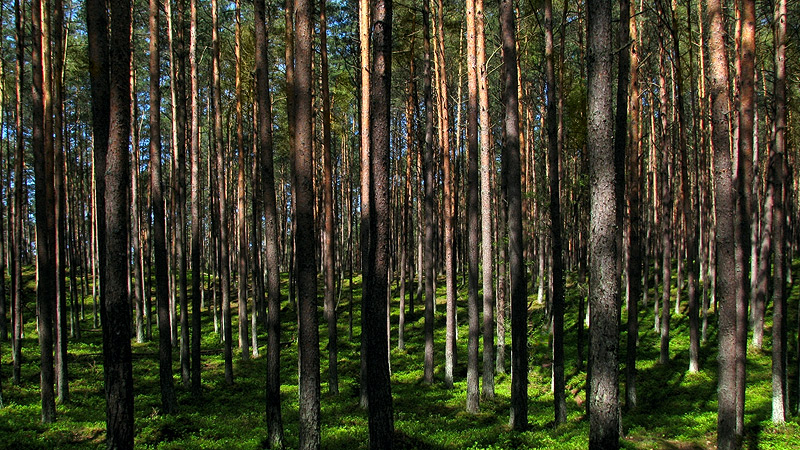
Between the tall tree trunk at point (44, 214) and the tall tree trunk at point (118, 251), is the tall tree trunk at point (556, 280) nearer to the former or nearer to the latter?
the tall tree trunk at point (118, 251)

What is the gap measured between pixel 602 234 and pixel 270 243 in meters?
7.92

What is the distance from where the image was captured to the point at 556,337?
1149 centimetres

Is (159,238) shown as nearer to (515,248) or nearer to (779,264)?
(515,248)

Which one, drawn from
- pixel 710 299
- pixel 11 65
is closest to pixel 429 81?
pixel 710 299

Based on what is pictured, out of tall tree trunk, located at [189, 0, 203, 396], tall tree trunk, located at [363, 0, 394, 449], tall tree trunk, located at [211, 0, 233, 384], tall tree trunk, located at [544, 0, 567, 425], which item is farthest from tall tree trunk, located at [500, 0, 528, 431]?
tall tree trunk, located at [211, 0, 233, 384]

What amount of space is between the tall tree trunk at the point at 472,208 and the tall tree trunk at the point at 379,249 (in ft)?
22.3

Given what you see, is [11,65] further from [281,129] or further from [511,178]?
[511,178]

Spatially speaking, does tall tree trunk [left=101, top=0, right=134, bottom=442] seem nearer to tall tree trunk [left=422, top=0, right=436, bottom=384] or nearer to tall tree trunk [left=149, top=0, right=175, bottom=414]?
tall tree trunk [left=149, top=0, right=175, bottom=414]

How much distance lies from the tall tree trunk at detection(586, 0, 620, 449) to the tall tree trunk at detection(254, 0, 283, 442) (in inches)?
262

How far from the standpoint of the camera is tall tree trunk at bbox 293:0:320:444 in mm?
8195

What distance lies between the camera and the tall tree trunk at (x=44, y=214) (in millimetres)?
11820

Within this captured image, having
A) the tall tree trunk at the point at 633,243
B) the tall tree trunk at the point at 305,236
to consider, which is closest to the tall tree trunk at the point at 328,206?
the tall tree trunk at the point at 305,236

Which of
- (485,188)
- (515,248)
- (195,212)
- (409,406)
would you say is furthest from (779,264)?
(195,212)

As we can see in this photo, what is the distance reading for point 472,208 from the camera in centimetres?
1500
